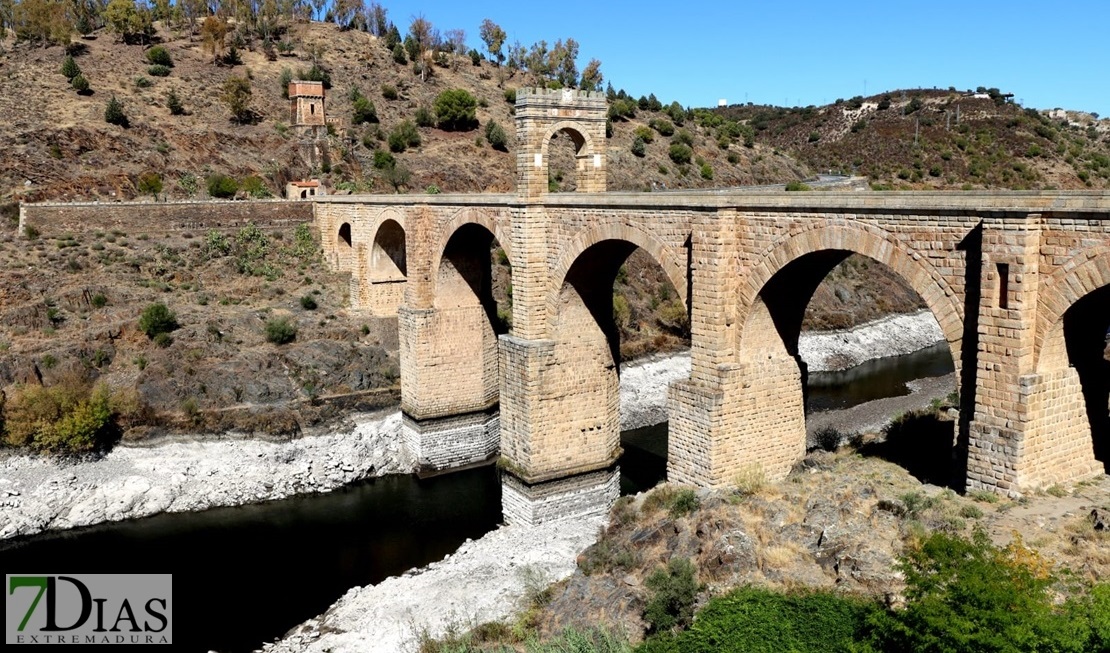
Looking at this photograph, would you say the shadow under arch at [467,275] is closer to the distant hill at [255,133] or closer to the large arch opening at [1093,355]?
the large arch opening at [1093,355]

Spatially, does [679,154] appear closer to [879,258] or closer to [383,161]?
[383,161]

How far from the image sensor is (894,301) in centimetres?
4484

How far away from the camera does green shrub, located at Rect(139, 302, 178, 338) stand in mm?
29078

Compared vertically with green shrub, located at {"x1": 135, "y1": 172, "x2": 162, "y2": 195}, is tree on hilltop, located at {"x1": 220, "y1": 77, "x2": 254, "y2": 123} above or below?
above

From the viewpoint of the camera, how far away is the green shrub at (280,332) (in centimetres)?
3042

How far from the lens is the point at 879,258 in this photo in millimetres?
13359

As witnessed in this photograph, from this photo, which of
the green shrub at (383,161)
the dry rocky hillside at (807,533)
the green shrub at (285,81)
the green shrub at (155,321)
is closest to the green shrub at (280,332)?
the green shrub at (155,321)

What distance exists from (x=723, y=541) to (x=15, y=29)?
235ft

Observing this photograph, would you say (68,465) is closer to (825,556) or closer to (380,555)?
(380,555)

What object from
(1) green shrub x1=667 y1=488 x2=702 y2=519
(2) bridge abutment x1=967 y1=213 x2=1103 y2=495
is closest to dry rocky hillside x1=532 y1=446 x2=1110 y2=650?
(1) green shrub x1=667 y1=488 x2=702 y2=519

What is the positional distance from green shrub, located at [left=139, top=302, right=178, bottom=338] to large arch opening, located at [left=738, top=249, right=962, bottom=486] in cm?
2119

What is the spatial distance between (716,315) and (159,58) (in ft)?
180

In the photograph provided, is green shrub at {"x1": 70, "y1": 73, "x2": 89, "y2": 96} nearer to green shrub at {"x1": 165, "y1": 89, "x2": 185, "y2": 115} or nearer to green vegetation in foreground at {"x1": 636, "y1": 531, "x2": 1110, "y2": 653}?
green shrub at {"x1": 165, "y1": 89, "x2": 185, "y2": 115}

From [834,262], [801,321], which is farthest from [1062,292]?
[801,321]
